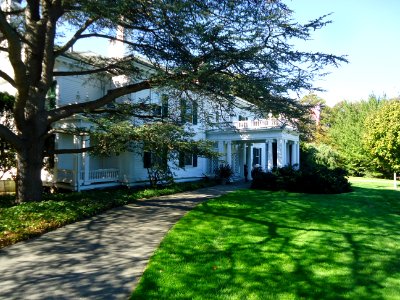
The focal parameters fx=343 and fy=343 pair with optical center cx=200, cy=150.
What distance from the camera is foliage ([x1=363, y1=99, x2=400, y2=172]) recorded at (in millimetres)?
30328

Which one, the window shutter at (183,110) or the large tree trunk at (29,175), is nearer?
the large tree trunk at (29,175)

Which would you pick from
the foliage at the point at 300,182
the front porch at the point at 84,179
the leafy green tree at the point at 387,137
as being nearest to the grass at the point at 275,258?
the foliage at the point at 300,182

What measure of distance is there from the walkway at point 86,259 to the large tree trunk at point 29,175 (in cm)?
372

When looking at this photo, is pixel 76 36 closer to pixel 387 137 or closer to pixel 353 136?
pixel 387 137

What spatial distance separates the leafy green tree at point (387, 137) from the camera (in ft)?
99.5

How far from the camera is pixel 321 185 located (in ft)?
64.0

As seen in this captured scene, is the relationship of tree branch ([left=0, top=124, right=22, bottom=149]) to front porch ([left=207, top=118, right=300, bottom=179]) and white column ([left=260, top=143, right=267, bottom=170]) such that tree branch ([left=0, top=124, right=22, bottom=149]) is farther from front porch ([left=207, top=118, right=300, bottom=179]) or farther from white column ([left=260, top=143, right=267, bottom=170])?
white column ([left=260, top=143, right=267, bottom=170])

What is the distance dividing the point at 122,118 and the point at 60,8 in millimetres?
4935

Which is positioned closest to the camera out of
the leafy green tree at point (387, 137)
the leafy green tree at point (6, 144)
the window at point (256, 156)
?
the leafy green tree at point (6, 144)

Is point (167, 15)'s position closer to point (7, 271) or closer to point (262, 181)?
point (7, 271)

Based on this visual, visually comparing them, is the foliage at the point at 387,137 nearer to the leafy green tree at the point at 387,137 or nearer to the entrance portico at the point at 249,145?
the leafy green tree at the point at 387,137

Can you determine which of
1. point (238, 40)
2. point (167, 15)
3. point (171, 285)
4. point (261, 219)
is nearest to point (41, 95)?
point (167, 15)

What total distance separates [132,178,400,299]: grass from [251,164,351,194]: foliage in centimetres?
771

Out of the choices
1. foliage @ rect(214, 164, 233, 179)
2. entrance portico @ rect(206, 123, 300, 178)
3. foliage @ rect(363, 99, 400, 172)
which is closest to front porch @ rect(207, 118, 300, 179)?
entrance portico @ rect(206, 123, 300, 178)
